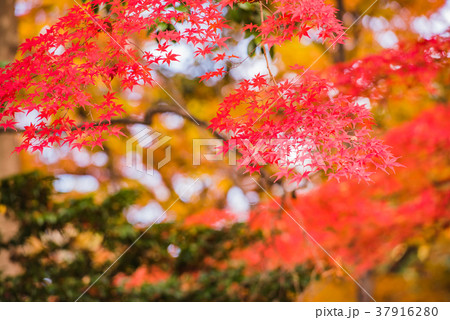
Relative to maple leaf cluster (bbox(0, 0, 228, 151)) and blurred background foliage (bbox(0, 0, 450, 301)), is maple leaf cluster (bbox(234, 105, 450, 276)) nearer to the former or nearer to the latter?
blurred background foliage (bbox(0, 0, 450, 301))

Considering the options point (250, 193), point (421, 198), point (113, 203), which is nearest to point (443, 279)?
point (421, 198)

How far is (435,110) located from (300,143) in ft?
6.63

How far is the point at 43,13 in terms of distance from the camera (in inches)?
122

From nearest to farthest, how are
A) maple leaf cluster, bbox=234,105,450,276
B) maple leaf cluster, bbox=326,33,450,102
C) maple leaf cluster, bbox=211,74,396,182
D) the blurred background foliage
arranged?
maple leaf cluster, bbox=211,74,396,182 < maple leaf cluster, bbox=326,33,450,102 < the blurred background foliage < maple leaf cluster, bbox=234,105,450,276

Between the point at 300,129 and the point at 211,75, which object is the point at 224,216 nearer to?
the point at 211,75

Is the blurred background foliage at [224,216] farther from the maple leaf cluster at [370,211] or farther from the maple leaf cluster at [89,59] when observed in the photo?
the maple leaf cluster at [89,59]

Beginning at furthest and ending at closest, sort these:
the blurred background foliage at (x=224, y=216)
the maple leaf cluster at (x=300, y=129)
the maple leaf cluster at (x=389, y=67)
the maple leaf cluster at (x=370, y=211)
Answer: the maple leaf cluster at (x=370, y=211) < the blurred background foliage at (x=224, y=216) < the maple leaf cluster at (x=389, y=67) < the maple leaf cluster at (x=300, y=129)

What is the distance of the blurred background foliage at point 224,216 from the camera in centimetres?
263

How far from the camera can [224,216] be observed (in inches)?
120

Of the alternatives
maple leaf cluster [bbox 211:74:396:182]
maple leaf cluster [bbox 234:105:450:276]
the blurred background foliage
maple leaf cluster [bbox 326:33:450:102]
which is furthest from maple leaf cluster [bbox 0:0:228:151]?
maple leaf cluster [bbox 234:105:450:276]

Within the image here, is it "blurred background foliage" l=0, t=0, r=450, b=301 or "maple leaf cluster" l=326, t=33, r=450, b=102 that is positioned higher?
"maple leaf cluster" l=326, t=33, r=450, b=102

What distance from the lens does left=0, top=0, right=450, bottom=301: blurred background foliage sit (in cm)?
263

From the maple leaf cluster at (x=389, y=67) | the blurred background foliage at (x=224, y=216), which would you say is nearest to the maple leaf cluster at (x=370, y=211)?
the blurred background foliage at (x=224, y=216)

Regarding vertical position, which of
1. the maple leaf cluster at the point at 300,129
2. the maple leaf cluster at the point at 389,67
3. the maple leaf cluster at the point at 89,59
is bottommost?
the maple leaf cluster at the point at 389,67
